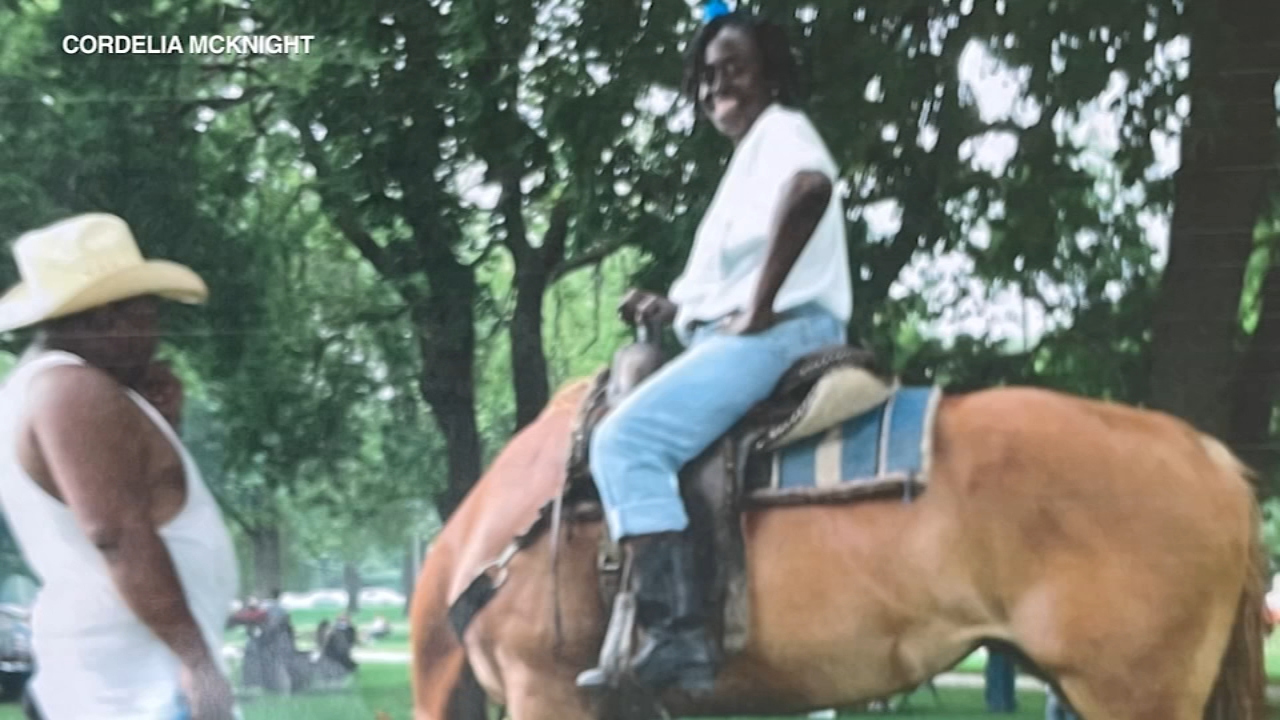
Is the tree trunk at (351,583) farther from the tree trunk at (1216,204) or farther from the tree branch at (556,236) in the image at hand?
the tree trunk at (1216,204)

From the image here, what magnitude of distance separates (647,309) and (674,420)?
189mm

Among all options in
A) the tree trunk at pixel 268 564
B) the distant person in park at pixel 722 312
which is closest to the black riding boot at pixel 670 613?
the distant person in park at pixel 722 312

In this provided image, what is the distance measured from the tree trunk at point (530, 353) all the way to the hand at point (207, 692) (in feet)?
2.08

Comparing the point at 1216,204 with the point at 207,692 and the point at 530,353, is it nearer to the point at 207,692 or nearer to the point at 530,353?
the point at 530,353

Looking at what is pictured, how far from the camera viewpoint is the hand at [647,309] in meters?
2.02

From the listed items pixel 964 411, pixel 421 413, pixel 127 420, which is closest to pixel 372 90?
pixel 421 413

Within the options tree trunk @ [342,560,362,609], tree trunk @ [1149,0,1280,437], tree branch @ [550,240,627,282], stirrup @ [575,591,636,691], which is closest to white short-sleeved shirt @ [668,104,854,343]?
tree branch @ [550,240,627,282]

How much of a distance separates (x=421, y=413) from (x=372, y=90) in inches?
20.4

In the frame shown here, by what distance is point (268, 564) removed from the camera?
82.5 inches

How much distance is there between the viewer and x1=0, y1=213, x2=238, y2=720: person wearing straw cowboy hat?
210 centimetres

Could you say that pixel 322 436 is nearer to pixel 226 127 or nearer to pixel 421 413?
pixel 421 413

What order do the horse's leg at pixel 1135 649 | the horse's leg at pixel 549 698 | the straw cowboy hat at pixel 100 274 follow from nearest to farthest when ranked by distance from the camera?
1. the horse's leg at pixel 1135 649
2. the horse's leg at pixel 549 698
3. the straw cowboy hat at pixel 100 274

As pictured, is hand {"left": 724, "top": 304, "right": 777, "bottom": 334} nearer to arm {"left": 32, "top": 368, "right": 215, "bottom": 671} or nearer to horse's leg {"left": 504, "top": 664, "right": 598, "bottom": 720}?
horse's leg {"left": 504, "top": 664, "right": 598, "bottom": 720}

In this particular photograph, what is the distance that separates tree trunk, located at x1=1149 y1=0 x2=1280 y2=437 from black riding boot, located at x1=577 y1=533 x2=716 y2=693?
2.53ft
